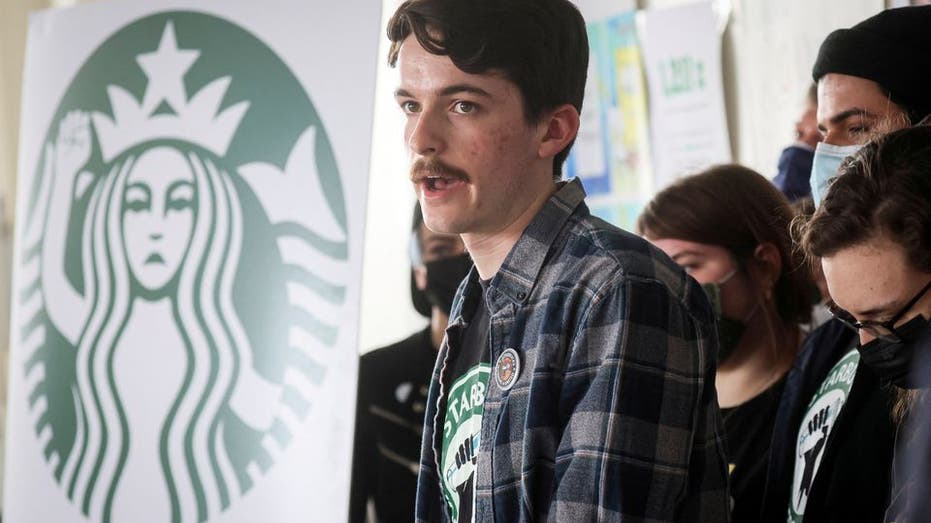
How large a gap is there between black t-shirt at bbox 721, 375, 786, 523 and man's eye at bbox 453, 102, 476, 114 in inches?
27.1

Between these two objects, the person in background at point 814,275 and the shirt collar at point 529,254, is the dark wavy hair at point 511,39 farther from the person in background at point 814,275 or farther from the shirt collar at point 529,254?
the person in background at point 814,275

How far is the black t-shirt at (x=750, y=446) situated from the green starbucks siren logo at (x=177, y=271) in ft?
2.39

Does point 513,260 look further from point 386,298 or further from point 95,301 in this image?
point 386,298

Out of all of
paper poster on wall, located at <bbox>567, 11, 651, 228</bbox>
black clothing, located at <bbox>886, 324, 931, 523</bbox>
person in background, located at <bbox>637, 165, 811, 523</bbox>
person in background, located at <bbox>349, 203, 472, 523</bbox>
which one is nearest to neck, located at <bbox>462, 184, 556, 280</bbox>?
black clothing, located at <bbox>886, 324, 931, 523</bbox>

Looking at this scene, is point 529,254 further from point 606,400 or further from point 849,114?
point 849,114

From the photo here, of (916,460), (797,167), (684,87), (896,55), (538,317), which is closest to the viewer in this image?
(916,460)

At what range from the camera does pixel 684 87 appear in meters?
3.64

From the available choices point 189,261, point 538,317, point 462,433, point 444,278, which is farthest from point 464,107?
point 444,278

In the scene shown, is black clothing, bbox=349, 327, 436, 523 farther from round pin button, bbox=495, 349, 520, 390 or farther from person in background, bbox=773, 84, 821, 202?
round pin button, bbox=495, 349, 520, 390

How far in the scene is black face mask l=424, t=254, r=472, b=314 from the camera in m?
2.77

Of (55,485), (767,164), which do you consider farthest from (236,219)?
(767,164)

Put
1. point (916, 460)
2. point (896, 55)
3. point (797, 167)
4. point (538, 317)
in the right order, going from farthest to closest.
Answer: point (797, 167)
point (896, 55)
point (538, 317)
point (916, 460)

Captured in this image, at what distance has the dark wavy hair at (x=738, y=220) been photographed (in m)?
Result: 1.96

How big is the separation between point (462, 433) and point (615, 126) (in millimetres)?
2602
